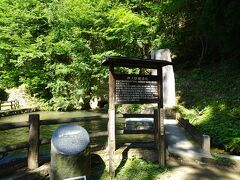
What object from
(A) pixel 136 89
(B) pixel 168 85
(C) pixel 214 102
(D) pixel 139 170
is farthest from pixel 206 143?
(B) pixel 168 85

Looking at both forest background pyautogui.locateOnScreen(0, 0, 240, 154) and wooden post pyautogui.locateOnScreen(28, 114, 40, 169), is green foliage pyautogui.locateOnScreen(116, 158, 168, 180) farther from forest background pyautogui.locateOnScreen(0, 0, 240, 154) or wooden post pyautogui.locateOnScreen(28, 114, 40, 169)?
forest background pyautogui.locateOnScreen(0, 0, 240, 154)

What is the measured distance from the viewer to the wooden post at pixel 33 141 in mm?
5402

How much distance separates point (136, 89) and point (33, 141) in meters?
2.33

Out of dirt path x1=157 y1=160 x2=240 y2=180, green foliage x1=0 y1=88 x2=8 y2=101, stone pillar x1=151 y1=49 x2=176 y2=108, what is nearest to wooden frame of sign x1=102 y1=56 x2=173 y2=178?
dirt path x1=157 y1=160 x2=240 y2=180

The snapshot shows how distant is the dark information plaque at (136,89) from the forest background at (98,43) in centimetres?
735

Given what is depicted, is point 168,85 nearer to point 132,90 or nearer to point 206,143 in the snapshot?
point 206,143

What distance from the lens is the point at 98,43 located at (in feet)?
61.9

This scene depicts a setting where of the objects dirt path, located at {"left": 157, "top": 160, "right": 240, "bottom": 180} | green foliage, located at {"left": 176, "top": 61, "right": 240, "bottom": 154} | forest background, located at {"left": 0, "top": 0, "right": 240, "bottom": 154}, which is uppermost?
forest background, located at {"left": 0, "top": 0, "right": 240, "bottom": 154}

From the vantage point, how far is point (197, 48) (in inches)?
714

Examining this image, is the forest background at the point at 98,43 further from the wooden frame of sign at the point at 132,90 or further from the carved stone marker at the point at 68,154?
the carved stone marker at the point at 68,154

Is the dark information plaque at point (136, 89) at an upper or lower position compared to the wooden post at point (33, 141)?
upper

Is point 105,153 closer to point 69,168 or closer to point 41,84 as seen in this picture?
point 69,168

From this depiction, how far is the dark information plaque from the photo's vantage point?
5.94m

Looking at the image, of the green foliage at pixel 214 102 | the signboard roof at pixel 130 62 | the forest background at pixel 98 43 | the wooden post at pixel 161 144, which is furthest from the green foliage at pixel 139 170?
the forest background at pixel 98 43
